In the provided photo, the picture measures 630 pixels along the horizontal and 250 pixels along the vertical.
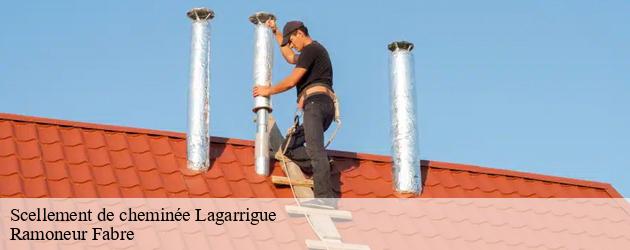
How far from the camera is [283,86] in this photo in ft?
35.7

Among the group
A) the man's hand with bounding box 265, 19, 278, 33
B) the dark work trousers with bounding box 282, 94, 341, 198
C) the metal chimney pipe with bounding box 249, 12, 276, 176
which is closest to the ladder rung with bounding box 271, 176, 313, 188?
the dark work trousers with bounding box 282, 94, 341, 198

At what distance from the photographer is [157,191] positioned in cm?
1017

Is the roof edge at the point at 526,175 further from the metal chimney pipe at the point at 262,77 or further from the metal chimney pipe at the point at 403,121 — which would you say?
the metal chimney pipe at the point at 262,77

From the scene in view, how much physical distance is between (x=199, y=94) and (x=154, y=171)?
36.2 inches

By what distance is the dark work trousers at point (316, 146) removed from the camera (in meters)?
10.4

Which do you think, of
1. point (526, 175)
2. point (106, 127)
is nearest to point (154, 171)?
point (106, 127)

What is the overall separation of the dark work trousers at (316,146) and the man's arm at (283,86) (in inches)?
8.1

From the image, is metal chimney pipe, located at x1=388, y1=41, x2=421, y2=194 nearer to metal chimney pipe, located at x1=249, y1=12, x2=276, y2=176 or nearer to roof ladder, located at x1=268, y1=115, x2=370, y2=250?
roof ladder, located at x1=268, y1=115, x2=370, y2=250

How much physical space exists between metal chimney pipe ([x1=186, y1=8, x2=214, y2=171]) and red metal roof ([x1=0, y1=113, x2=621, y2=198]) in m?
0.15

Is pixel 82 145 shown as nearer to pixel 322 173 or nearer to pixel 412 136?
pixel 322 173

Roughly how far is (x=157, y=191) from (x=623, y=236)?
4.43m

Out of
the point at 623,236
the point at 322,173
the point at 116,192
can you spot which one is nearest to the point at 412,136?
the point at 322,173

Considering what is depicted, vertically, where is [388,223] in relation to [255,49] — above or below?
below

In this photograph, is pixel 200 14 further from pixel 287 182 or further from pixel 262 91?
pixel 287 182
